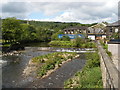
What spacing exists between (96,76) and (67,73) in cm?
545

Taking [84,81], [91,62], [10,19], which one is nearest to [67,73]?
[91,62]

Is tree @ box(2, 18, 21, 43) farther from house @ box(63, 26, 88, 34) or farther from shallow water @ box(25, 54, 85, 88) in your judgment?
house @ box(63, 26, 88, 34)

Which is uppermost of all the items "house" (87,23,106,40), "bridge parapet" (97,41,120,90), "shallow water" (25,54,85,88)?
"house" (87,23,106,40)

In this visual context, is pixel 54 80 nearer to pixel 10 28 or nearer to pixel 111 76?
pixel 111 76

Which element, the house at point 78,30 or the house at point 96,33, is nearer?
the house at point 96,33

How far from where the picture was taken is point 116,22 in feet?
131

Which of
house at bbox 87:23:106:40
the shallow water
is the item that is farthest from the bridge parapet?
house at bbox 87:23:106:40

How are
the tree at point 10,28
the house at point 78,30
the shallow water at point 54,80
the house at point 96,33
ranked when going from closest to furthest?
the shallow water at point 54,80 → the tree at point 10,28 → the house at point 96,33 → the house at point 78,30

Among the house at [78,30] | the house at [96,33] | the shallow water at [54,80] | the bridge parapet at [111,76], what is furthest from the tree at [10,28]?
the bridge parapet at [111,76]

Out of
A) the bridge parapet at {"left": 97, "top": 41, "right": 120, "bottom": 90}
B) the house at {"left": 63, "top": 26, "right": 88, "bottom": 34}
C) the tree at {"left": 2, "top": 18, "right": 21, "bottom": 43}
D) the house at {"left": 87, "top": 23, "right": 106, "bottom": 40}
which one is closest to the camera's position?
the bridge parapet at {"left": 97, "top": 41, "right": 120, "bottom": 90}

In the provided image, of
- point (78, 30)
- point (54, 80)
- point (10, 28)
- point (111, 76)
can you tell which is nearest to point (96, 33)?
point (78, 30)

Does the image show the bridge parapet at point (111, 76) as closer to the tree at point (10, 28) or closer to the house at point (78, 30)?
the tree at point (10, 28)

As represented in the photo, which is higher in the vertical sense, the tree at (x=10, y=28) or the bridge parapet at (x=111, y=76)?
the tree at (x=10, y=28)

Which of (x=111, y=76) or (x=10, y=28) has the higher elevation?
(x=10, y=28)
